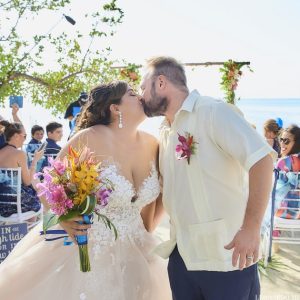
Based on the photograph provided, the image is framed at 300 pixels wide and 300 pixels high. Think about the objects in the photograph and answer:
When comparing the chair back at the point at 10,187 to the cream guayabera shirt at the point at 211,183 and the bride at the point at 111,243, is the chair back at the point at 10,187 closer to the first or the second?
the bride at the point at 111,243

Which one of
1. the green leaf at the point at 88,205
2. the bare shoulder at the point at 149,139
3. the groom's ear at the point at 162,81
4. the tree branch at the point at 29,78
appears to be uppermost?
the tree branch at the point at 29,78

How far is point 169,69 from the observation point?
2.51 meters

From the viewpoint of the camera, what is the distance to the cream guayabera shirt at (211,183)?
2209 mm

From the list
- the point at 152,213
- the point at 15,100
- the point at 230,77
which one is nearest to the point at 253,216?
the point at 152,213

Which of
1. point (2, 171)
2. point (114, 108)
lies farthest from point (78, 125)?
point (2, 171)

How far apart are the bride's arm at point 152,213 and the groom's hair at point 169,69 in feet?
2.98

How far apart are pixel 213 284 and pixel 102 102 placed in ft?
4.26

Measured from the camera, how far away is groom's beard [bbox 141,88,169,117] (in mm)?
2512

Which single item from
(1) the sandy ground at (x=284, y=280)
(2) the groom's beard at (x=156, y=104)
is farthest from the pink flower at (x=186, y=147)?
(1) the sandy ground at (x=284, y=280)

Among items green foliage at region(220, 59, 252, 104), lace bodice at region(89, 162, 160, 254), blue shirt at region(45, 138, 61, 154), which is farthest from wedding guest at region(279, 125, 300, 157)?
blue shirt at region(45, 138, 61, 154)

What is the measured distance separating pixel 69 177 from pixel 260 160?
924mm

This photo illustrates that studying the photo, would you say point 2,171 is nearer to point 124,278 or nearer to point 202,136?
point 124,278

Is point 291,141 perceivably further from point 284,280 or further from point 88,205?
point 88,205

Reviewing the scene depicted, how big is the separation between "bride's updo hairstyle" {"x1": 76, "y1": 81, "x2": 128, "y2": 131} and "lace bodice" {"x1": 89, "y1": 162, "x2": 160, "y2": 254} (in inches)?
13.1
